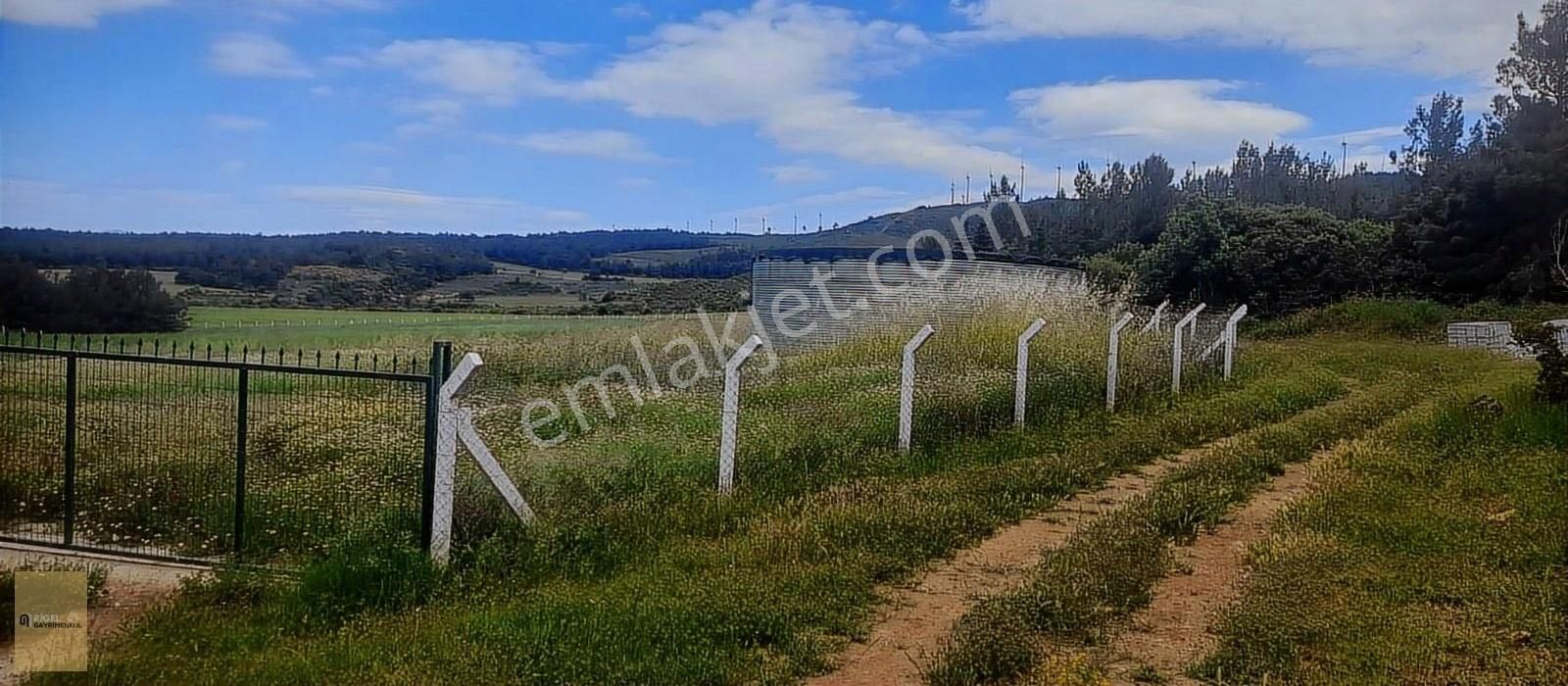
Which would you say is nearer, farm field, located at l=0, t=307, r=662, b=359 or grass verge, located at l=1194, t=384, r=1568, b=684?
grass verge, located at l=1194, t=384, r=1568, b=684

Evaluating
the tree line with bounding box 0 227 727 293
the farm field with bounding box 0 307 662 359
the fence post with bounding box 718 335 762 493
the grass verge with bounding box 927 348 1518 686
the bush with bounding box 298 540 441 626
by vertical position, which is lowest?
the bush with bounding box 298 540 441 626

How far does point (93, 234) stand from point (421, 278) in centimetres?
475

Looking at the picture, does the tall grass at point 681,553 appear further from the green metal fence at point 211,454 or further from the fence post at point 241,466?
the fence post at point 241,466

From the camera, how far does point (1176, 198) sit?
48.7 m

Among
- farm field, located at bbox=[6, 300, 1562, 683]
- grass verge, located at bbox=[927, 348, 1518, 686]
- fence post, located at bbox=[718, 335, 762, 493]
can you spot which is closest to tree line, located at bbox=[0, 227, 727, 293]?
farm field, located at bbox=[6, 300, 1562, 683]

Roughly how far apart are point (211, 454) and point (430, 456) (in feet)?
6.68

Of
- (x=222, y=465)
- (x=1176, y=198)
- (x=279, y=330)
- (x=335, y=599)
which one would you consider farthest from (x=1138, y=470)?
(x=1176, y=198)

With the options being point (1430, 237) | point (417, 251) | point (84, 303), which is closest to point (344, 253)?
point (417, 251)

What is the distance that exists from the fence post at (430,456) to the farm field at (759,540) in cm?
25

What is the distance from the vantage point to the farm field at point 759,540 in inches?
170

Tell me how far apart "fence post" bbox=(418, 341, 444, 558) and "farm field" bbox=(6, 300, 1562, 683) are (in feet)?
0.81

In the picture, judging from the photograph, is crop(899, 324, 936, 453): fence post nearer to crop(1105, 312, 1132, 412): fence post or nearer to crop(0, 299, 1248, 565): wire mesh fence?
crop(0, 299, 1248, 565): wire mesh fence

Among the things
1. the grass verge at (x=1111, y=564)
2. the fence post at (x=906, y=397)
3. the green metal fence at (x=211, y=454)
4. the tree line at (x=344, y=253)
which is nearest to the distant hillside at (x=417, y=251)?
the tree line at (x=344, y=253)

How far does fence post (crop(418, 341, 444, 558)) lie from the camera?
5.59 m
